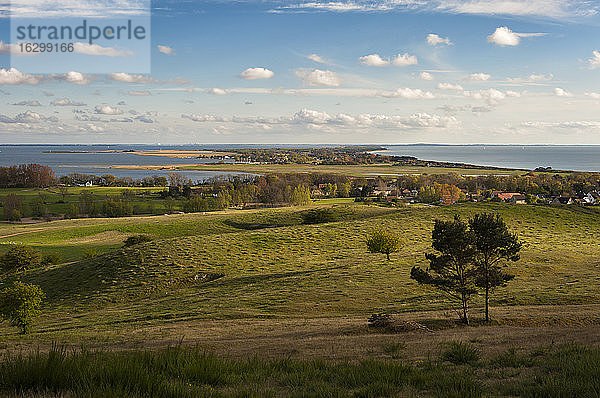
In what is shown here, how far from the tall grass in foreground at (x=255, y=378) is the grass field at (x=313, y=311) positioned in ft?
0.15

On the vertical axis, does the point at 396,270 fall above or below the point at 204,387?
below

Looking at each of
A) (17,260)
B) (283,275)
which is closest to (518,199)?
(283,275)

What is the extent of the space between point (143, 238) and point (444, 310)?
5200 centimetres

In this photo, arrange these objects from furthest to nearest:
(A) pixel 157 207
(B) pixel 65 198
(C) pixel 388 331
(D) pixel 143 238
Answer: (B) pixel 65 198, (A) pixel 157 207, (D) pixel 143 238, (C) pixel 388 331

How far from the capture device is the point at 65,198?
5605 inches

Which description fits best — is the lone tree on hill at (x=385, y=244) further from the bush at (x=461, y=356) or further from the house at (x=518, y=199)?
the house at (x=518, y=199)

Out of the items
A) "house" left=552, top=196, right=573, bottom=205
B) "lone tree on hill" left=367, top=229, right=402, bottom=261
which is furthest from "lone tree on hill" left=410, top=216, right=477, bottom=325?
"house" left=552, top=196, right=573, bottom=205

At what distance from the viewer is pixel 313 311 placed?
26672 mm

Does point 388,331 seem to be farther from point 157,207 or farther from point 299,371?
point 157,207

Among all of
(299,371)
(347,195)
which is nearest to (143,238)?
(299,371)

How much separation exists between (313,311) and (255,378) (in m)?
20.2

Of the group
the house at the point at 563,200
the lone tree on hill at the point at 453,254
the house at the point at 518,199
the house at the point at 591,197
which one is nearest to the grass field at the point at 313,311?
the lone tree on hill at the point at 453,254

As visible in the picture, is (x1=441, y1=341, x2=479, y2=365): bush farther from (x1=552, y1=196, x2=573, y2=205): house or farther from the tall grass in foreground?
(x1=552, y1=196, x2=573, y2=205): house

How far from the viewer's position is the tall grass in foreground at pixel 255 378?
5230 mm
